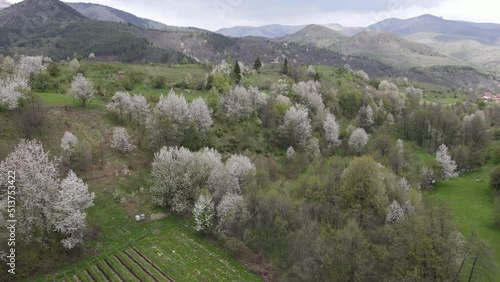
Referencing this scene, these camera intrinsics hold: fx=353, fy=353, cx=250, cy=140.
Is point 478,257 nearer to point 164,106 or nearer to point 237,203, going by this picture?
point 237,203

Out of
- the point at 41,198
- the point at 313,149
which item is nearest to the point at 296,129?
the point at 313,149

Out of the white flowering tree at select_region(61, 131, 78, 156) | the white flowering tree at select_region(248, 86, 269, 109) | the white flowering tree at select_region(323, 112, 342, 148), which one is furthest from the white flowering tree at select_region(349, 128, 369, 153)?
the white flowering tree at select_region(61, 131, 78, 156)

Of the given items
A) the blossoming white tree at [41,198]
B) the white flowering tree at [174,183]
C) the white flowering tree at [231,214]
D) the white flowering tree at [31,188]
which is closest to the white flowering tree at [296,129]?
the white flowering tree at [174,183]

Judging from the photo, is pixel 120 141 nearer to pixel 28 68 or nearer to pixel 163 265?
pixel 163 265

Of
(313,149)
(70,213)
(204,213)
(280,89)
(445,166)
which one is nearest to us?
(70,213)

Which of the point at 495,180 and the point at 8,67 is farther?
the point at 8,67

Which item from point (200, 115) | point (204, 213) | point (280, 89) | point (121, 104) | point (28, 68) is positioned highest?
point (28, 68)

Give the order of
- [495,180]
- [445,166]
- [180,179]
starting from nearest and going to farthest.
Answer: [180,179], [495,180], [445,166]
